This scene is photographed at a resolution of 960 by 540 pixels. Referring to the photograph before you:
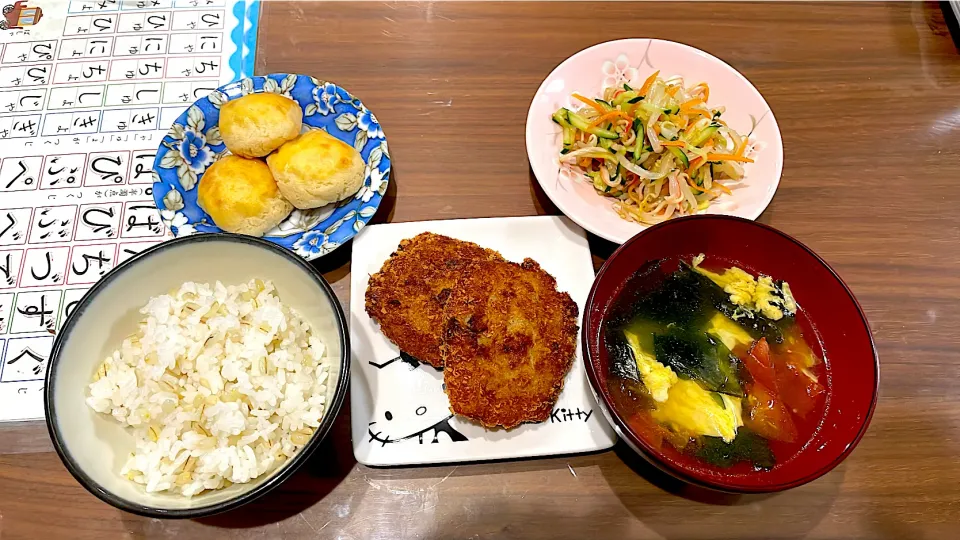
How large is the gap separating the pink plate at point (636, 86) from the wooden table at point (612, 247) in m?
0.18

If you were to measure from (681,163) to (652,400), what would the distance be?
0.82 meters

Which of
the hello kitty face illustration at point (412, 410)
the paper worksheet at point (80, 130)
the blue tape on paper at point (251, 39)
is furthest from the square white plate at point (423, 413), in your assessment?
the blue tape on paper at point (251, 39)

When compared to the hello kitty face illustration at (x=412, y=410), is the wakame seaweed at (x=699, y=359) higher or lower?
higher

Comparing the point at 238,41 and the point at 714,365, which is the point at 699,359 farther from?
the point at 238,41

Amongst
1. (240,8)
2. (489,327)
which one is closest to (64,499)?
(489,327)

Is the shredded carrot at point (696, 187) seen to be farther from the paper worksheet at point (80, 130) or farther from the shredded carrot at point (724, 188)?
the paper worksheet at point (80, 130)

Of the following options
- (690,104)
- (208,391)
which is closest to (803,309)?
(690,104)

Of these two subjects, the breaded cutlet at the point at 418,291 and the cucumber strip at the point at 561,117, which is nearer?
the breaded cutlet at the point at 418,291

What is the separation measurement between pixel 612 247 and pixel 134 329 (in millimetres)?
1371

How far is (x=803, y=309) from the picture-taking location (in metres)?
1.56

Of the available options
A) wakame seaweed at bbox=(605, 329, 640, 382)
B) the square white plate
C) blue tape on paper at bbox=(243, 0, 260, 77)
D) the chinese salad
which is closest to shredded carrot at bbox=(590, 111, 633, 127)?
the chinese salad

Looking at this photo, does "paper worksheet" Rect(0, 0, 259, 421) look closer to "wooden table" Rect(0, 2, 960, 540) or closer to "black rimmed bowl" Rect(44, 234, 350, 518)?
"wooden table" Rect(0, 2, 960, 540)

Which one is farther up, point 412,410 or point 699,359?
point 699,359

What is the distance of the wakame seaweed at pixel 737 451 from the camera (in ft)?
4.47
